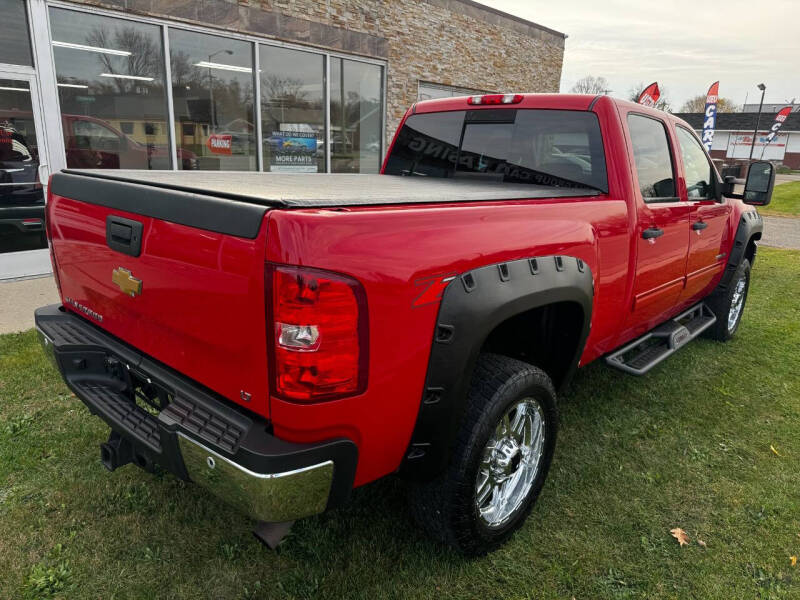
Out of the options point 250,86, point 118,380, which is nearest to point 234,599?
point 118,380

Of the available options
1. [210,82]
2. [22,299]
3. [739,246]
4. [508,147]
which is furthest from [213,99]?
[739,246]

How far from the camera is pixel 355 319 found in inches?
63.7

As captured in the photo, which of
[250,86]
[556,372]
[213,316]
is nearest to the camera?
[213,316]

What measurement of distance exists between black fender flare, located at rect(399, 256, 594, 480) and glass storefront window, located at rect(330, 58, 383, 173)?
29.7ft

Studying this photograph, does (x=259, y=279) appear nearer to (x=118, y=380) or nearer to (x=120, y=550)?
(x=118, y=380)

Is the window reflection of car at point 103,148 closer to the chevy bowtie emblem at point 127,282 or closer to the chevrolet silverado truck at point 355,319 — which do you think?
the chevrolet silverado truck at point 355,319

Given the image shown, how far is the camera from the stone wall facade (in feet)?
27.4

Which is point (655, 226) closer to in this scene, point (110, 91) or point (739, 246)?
point (739, 246)

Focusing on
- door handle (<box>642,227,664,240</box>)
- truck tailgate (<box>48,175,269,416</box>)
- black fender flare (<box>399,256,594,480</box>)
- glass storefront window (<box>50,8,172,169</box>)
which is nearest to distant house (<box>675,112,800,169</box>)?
glass storefront window (<box>50,8,172,169</box>)

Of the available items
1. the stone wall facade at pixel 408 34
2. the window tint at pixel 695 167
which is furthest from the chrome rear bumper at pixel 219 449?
the stone wall facade at pixel 408 34

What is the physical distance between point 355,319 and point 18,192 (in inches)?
273

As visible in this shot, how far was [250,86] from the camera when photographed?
9062 mm

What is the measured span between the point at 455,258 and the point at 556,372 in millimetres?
1212

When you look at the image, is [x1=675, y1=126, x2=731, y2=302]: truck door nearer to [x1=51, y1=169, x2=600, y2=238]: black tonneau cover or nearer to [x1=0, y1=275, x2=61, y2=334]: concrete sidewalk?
[x1=51, y1=169, x2=600, y2=238]: black tonneau cover
